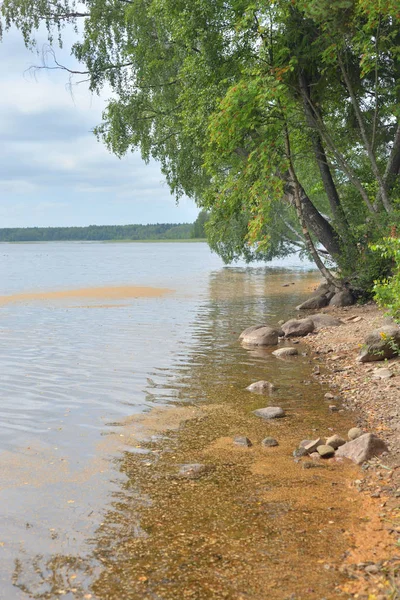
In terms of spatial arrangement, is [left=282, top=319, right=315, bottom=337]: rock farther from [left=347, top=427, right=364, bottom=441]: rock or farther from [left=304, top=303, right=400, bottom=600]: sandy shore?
[left=347, top=427, right=364, bottom=441]: rock

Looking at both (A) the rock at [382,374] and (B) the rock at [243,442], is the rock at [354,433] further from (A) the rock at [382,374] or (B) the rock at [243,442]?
(A) the rock at [382,374]

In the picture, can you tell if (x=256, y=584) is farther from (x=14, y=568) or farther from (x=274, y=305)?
(x=274, y=305)

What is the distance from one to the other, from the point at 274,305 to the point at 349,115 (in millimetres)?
7523

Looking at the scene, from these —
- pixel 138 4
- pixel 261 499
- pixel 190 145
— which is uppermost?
pixel 138 4

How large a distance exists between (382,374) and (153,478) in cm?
532

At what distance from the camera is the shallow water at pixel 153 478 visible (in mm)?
5035

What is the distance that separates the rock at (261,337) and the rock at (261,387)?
449 centimetres

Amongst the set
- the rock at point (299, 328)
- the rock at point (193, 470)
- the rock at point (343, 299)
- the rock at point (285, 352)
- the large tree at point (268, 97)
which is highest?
the large tree at point (268, 97)

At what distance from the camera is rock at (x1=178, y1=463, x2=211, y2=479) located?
7168mm

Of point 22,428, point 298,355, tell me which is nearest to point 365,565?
point 22,428

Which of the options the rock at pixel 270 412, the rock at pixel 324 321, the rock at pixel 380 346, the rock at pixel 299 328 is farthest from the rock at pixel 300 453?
the rock at pixel 324 321

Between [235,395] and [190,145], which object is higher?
[190,145]

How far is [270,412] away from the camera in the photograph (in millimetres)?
9555

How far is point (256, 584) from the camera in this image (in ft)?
15.9
